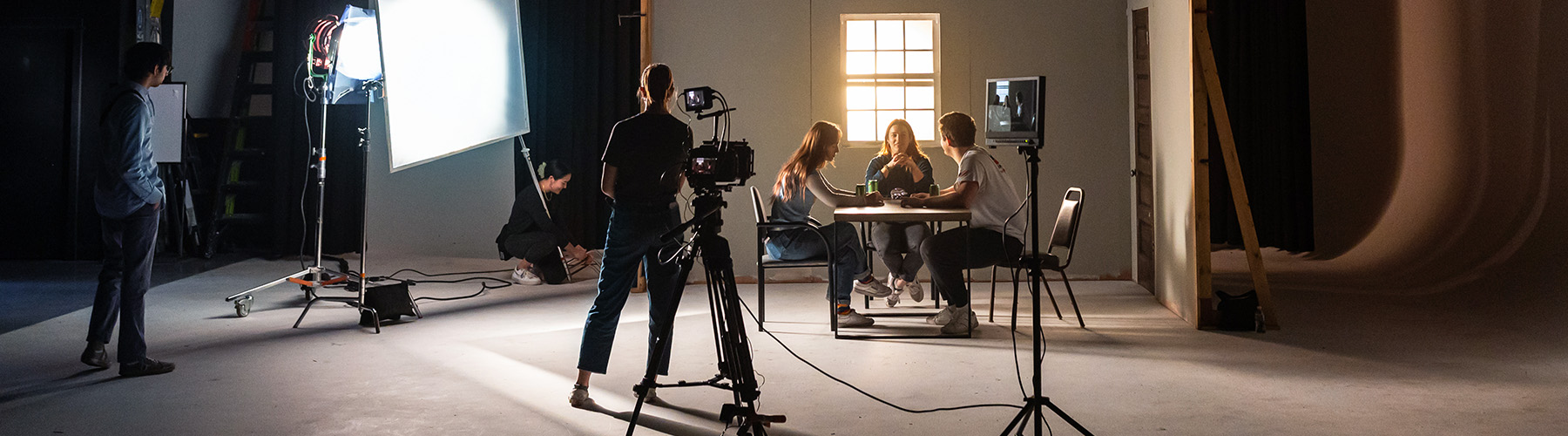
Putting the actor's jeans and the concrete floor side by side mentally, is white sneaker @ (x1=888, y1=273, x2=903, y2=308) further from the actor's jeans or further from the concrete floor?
the actor's jeans

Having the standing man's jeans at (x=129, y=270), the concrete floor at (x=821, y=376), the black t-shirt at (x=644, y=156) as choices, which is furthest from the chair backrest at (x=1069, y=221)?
the standing man's jeans at (x=129, y=270)

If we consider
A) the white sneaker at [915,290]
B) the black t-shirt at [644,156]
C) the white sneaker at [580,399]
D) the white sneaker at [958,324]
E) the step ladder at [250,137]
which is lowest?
the white sneaker at [580,399]

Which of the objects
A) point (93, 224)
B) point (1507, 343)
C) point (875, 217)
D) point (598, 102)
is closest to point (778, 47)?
point (598, 102)

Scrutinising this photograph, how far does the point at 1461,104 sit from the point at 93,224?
32.7 ft

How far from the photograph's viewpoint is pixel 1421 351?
4.41m

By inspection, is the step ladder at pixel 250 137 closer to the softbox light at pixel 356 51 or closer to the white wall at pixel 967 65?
the softbox light at pixel 356 51

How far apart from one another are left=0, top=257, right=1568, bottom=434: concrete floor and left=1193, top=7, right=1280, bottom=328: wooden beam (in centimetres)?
20

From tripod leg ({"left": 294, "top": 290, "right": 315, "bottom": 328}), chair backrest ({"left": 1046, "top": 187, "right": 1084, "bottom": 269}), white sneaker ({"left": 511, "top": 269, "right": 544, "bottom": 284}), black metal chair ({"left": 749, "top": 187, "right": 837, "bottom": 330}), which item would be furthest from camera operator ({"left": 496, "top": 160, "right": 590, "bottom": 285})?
chair backrest ({"left": 1046, "top": 187, "right": 1084, "bottom": 269})

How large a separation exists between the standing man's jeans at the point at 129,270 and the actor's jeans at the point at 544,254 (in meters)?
3.11

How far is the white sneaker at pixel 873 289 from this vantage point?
5414mm

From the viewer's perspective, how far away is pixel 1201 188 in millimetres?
4934

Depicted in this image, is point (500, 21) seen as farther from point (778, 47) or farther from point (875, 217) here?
→ point (875, 217)

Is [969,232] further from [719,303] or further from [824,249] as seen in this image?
[719,303]

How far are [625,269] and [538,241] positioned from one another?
3768 millimetres
